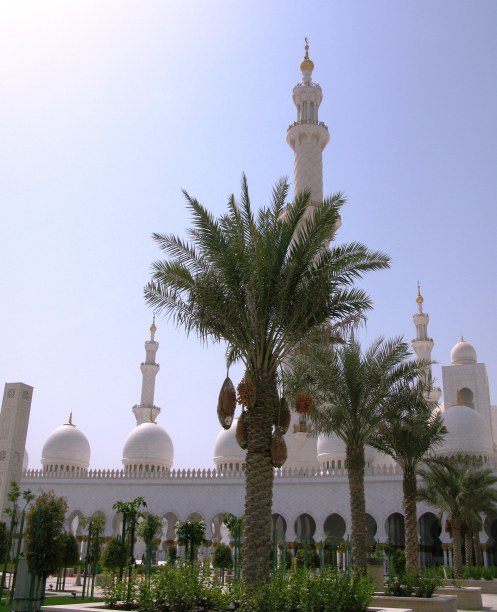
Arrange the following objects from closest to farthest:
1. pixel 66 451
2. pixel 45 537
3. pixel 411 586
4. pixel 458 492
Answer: pixel 45 537 → pixel 411 586 → pixel 458 492 → pixel 66 451

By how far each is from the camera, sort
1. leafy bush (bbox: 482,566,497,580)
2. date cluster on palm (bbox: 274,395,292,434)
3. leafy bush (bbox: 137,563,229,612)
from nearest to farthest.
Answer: leafy bush (bbox: 137,563,229,612), date cluster on palm (bbox: 274,395,292,434), leafy bush (bbox: 482,566,497,580)

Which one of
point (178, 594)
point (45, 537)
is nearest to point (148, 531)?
point (45, 537)

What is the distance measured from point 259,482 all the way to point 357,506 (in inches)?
230

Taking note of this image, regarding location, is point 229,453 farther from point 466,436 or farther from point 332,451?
point 466,436

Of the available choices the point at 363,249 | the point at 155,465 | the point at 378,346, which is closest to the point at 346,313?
the point at 363,249

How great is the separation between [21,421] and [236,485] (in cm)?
1211

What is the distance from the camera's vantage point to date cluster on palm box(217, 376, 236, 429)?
38.0 ft

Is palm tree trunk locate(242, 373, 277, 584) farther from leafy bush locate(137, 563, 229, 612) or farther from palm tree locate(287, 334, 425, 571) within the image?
palm tree locate(287, 334, 425, 571)

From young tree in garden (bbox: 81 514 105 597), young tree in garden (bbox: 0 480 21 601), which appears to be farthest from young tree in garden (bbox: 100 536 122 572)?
young tree in garden (bbox: 0 480 21 601)

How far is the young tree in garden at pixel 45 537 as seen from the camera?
12.1 meters

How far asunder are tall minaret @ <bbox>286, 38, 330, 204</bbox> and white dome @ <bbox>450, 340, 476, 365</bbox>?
585 inches

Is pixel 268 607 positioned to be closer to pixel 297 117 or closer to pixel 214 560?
pixel 214 560

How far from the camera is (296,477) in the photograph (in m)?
31.6

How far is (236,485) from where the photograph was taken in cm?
3291
